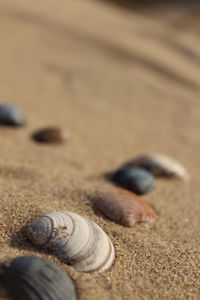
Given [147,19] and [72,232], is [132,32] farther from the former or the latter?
[72,232]

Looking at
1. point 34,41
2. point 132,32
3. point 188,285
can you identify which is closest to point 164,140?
point 188,285

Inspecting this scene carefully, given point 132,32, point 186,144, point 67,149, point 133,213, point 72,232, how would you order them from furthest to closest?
point 132,32, point 186,144, point 67,149, point 133,213, point 72,232

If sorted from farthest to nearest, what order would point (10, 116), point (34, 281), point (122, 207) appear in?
1. point (10, 116)
2. point (122, 207)
3. point (34, 281)

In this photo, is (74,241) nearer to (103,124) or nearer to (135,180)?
(135,180)

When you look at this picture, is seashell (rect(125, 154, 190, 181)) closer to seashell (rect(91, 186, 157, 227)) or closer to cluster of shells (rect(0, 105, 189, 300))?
cluster of shells (rect(0, 105, 189, 300))

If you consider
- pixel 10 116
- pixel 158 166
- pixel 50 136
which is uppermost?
pixel 158 166

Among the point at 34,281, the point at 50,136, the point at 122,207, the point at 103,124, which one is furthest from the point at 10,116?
the point at 34,281

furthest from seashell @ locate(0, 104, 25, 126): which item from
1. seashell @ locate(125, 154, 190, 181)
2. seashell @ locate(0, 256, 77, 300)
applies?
seashell @ locate(0, 256, 77, 300)
